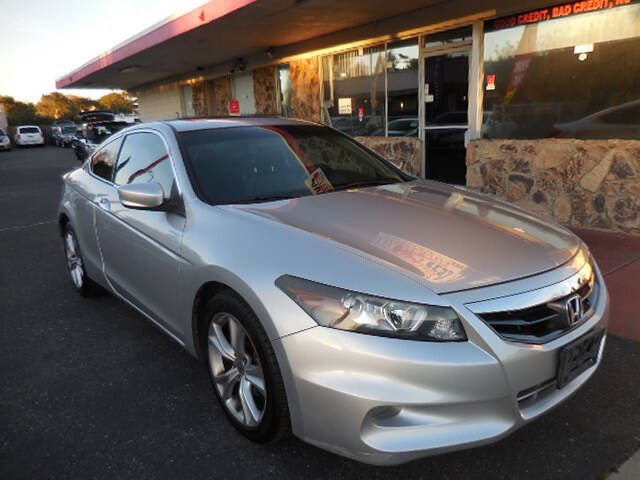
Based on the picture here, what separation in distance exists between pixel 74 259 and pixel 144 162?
1.78 meters

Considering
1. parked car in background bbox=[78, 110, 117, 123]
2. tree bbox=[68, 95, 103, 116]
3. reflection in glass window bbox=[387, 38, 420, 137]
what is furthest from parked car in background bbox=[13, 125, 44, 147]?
tree bbox=[68, 95, 103, 116]

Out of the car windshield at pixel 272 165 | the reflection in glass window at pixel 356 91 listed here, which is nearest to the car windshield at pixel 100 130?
the reflection in glass window at pixel 356 91

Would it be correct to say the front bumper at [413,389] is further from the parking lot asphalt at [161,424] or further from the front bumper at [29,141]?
the front bumper at [29,141]

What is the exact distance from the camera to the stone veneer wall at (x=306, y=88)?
11.0 metres

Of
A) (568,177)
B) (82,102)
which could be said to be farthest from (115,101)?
(568,177)

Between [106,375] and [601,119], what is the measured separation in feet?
20.6

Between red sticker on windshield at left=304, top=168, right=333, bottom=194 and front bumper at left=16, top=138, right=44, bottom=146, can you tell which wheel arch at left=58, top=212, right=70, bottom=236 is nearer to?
red sticker on windshield at left=304, top=168, right=333, bottom=194

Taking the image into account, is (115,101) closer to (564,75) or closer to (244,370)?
(564,75)

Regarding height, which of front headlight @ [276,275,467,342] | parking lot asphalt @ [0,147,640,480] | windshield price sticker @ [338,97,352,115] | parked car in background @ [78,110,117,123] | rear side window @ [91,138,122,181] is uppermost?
parked car in background @ [78,110,117,123]

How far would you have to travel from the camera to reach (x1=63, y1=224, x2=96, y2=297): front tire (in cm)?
459

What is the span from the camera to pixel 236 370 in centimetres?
256

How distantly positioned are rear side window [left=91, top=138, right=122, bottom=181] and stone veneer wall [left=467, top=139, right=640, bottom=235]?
4.27 metres

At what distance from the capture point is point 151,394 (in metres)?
3.07

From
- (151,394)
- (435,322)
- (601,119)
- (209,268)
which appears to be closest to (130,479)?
Answer: (151,394)
